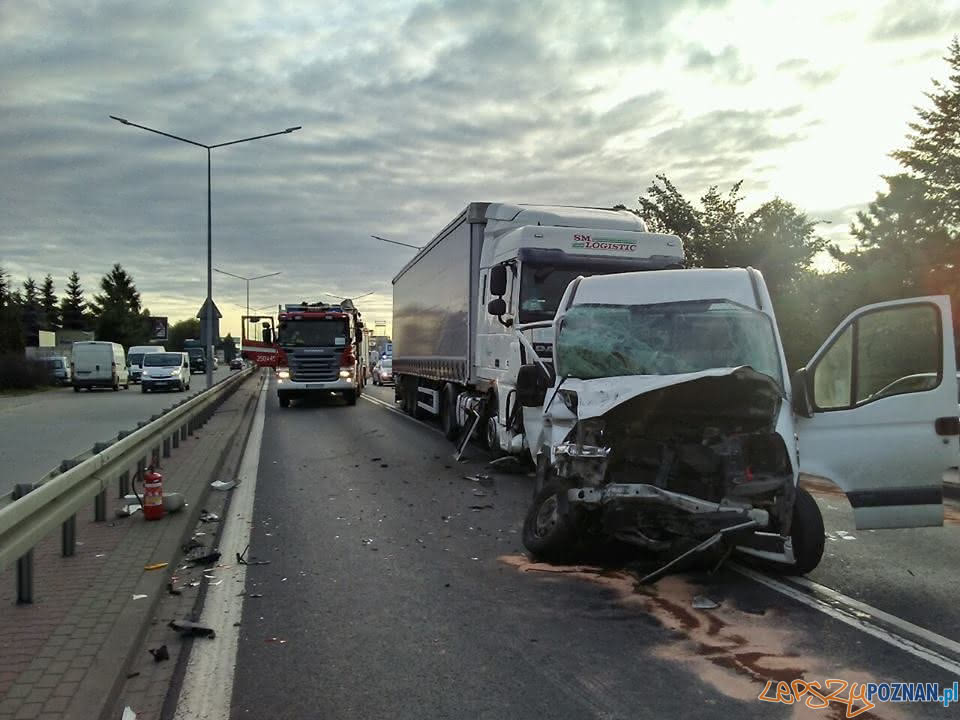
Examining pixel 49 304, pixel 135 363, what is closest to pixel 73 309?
pixel 49 304

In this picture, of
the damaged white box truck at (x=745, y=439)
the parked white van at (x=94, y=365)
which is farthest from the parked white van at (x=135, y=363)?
the damaged white box truck at (x=745, y=439)

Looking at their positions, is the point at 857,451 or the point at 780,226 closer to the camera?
the point at 857,451

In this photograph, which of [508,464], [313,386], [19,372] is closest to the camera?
[508,464]

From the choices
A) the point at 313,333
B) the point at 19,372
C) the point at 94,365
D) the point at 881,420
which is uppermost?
the point at 313,333

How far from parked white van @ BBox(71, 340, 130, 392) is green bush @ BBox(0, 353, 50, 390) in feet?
13.9

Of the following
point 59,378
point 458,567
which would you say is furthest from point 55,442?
point 59,378

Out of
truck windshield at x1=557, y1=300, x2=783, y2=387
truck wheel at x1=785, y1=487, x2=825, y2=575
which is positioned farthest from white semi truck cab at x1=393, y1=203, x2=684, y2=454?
truck wheel at x1=785, y1=487, x2=825, y2=575

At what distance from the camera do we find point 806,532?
615 cm

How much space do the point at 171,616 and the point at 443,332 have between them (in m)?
10.9

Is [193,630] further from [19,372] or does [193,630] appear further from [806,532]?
[19,372]

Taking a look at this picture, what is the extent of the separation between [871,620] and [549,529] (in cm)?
228

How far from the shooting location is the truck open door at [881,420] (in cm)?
594

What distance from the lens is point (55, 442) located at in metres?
16.3

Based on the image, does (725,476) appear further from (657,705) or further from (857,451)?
(657,705)
